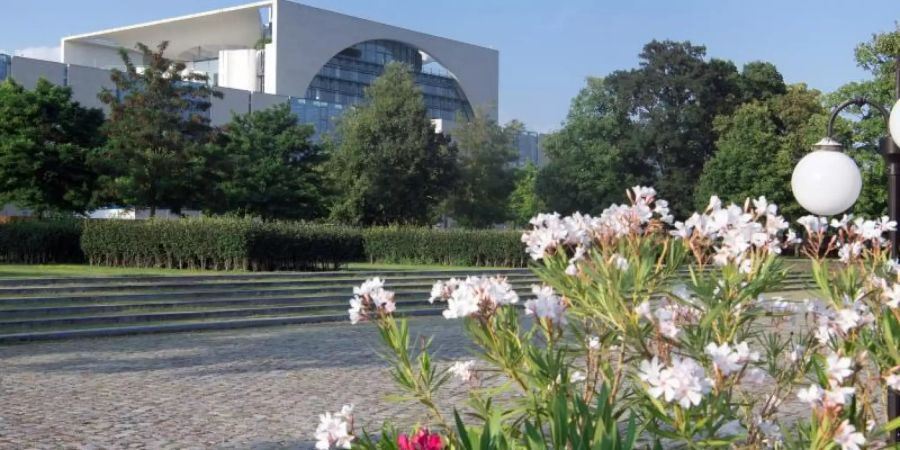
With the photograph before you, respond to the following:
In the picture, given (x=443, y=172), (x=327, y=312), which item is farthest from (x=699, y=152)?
(x=327, y=312)

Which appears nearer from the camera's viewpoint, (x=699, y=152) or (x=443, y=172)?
(x=443, y=172)

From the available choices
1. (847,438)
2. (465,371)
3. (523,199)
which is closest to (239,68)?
(523,199)

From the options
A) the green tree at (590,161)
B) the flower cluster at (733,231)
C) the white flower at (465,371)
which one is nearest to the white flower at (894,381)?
the flower cluster at (733,231)

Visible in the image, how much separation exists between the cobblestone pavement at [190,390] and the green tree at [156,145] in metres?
17.4

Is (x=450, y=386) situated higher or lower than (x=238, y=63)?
lower

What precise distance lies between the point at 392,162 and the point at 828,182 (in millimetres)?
40842

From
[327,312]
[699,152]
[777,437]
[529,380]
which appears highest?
[699,152]

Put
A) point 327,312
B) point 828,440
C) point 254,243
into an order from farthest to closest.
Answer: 1. point 254,243
2. point 327,312
3. point 828,440

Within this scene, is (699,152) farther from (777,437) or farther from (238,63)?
(777,437)

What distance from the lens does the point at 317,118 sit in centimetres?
7756

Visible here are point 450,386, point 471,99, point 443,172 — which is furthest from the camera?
point 471,99

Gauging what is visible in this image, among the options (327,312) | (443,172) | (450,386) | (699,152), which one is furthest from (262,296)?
(699,152)

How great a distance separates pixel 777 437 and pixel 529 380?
975mm

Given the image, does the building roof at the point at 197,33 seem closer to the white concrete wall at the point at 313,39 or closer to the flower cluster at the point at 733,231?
the white concrete wall at the point at 313,39
